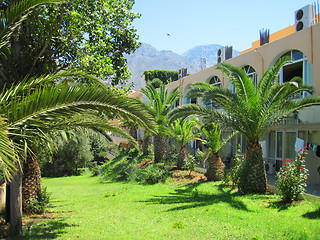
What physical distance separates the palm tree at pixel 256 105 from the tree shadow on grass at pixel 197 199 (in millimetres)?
844

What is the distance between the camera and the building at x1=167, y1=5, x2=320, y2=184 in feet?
42.6

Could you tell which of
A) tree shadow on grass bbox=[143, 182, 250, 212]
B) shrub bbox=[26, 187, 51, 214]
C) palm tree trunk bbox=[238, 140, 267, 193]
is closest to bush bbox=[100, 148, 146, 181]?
tree shadow on grass bbox=[143, 182, 250, 212]

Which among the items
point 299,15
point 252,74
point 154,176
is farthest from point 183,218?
point 299,15

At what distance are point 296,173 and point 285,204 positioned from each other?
94 cm

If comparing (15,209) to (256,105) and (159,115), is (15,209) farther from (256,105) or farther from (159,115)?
(159,115)

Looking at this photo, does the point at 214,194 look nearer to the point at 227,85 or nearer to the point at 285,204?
the point at 285,204

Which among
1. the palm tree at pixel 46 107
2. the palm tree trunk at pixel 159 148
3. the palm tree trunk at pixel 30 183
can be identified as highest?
the palm tree at pixel 46 107

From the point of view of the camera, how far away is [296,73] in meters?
15.0

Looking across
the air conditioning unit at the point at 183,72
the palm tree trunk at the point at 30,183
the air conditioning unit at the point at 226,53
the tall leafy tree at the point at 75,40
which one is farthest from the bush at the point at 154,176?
the air conditioning unit at the point at 183,72

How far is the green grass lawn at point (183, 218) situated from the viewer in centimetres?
664

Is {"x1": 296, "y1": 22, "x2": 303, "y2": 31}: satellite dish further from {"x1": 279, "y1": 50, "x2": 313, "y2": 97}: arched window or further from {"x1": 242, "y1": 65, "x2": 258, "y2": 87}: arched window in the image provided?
{"x1": 242, "y1": 65, "x2": 258, "y2": 87}: arched window

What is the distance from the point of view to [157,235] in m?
6.75

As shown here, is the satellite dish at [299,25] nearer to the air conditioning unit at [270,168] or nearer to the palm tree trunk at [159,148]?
the air conditioning unit at [270,168]

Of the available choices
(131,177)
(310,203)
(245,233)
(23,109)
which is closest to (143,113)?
(23,109)
